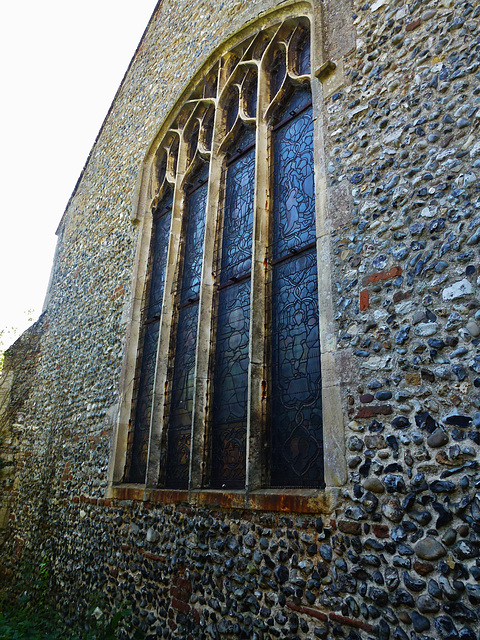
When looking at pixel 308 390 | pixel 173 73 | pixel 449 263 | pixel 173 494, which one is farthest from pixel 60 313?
pixel 449 263

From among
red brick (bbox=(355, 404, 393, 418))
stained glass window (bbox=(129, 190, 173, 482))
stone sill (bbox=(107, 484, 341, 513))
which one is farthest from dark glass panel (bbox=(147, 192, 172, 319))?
red brick (bbox=(355, 404, 393, 418))

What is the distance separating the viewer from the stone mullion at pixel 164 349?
467 cm

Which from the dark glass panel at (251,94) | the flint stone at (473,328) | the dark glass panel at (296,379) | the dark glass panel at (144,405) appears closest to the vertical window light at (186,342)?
the dark glass panel at (144,405)

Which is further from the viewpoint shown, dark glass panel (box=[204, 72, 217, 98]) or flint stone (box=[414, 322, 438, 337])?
dark glass panel (box=[204, 72, 217, 98])

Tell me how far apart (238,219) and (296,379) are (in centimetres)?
209

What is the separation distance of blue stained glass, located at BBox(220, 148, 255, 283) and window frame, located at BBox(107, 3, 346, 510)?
0.15 m

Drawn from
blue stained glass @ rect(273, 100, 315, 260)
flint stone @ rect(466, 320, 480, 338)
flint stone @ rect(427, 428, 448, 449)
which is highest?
blue stained glass @ rect(273, 100, 315, 260)

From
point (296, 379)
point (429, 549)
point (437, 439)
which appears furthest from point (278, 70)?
point (429, 549)

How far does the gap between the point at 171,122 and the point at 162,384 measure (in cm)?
405

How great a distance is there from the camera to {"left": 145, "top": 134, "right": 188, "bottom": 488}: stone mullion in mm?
4668

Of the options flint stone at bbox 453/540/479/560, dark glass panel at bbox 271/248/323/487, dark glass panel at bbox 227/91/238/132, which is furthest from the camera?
dark glass panel at bbox 227/91/238/132

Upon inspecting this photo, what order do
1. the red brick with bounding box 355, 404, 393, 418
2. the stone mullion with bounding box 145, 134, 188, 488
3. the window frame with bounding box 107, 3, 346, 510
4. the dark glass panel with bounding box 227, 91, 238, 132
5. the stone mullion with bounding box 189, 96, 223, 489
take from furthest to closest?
the dark glass panel with bounding box 227, 91, 238, 132
the stone mullion with bounding box 145, 134, 188, 488
the stone mullion with bounding box 189, 96, 223, 489
the window frame with bounding box 107, 3, 346, 510
the red brick with bounding box 355, 404, 393, 418

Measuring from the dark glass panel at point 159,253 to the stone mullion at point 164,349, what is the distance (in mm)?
395

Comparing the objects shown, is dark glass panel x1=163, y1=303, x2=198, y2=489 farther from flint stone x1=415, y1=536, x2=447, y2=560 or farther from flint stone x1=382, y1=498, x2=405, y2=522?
flint stone x1=415, y1=536, x2=447, y2=560
